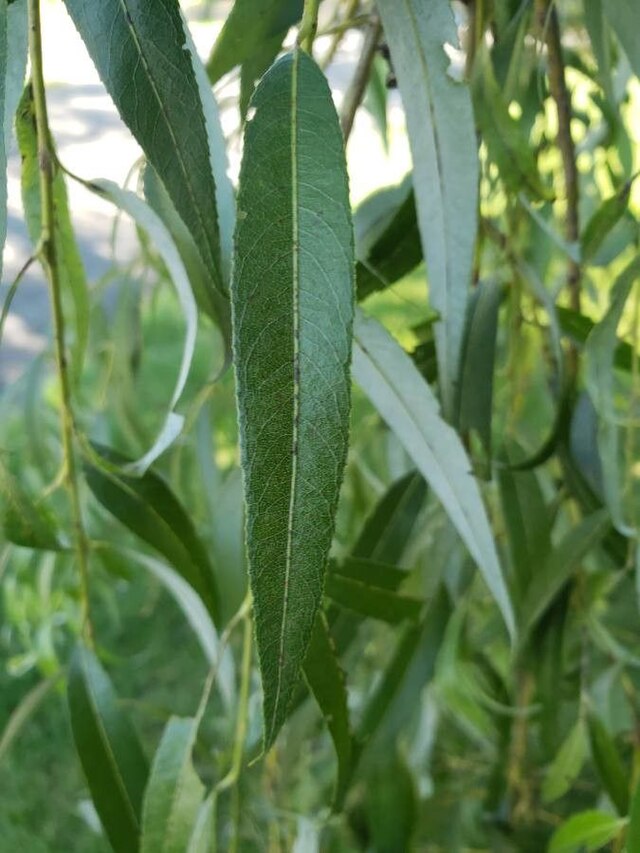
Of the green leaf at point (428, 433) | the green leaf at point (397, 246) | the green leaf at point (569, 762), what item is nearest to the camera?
the green leaf at point (428, 433)

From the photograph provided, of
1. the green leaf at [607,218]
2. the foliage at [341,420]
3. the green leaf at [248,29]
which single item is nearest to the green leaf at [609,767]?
the foliage at [341,420]

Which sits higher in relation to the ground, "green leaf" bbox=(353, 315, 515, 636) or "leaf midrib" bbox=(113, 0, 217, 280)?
"leaf midrib" bbox=(113, 0, 217, 280)

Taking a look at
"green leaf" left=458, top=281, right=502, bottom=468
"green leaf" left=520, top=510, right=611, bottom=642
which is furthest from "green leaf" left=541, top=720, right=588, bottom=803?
"green leaf" left=458, top=281, right=502, bottom=468

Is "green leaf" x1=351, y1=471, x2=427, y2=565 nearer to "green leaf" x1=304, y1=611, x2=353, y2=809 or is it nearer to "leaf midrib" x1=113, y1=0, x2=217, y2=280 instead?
"green leaf" x1=304, y1=611, x2=353, y2=809

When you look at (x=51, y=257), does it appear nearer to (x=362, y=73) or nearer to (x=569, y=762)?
(x=362, y=73)

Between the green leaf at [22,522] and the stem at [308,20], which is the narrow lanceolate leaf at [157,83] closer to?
the stem at [308,20]

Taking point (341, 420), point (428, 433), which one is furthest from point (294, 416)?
point (428, 433)
